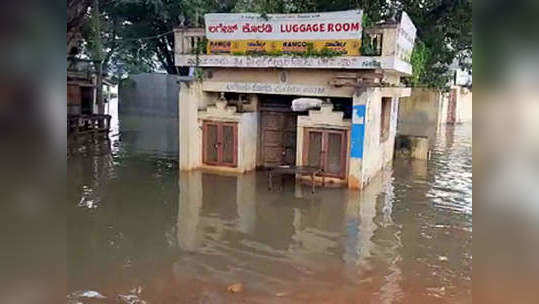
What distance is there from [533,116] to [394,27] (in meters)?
11.5

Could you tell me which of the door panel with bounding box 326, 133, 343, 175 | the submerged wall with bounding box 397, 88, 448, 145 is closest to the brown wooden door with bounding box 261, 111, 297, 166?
the door panel with bounding box 326, 133, 343, 175

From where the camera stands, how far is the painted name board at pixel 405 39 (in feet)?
39.9

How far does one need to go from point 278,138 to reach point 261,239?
6.41 m

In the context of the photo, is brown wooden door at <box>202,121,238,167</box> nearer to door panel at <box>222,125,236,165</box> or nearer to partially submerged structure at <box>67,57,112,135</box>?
door panel at <box>222,125,236,165</box>

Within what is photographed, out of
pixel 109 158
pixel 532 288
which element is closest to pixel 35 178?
pixel 532 288

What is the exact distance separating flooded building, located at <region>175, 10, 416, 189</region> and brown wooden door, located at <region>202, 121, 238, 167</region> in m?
0.03

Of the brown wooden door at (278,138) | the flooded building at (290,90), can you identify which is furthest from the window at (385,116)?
the brown wooden door at (278,138)

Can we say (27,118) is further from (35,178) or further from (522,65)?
(522,65)

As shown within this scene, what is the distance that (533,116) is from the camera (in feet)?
3.15

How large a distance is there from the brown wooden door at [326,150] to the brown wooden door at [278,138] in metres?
1.56

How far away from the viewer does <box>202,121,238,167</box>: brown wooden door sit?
14.1 meters

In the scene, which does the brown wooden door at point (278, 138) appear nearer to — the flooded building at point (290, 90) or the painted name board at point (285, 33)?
the flooded building at point (290, 90)

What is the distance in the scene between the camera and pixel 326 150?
13.1 meters

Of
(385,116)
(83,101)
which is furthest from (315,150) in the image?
(83,101)
